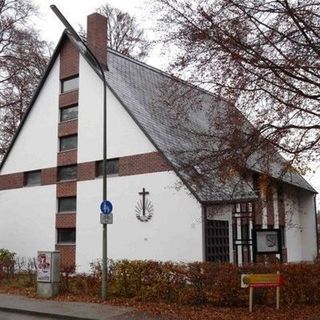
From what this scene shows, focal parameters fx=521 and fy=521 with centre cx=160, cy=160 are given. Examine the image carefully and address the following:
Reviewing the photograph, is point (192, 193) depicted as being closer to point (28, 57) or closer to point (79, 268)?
point (79, 268)

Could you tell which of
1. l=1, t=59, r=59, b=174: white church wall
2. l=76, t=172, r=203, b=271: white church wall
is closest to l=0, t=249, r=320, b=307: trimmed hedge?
l=76, t=172, r=203, b=271: white church wall

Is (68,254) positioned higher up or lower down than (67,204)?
lower down

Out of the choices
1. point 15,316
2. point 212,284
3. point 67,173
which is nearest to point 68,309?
point 15,316

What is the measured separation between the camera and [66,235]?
26.3m

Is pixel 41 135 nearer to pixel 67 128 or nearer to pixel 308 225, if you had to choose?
pixel 67 128

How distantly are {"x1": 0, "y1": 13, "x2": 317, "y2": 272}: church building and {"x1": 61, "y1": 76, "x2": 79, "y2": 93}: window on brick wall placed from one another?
5cm

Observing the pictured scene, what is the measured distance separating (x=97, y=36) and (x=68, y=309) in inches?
671

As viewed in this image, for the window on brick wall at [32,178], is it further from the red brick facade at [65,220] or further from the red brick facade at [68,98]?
the red brick facade at [68,98]

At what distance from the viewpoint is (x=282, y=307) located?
13633 millimetres

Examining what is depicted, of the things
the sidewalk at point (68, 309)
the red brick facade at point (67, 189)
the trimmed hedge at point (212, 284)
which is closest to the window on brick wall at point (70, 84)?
the red brick facade at point (67, 189)

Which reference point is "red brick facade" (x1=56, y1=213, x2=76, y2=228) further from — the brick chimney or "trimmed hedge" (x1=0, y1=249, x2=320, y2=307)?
"trimmed hedge" (x1=0, y1=249, x2=320, y2=307)

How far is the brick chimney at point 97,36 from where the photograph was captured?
1064 inches

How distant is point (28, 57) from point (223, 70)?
2285 cm

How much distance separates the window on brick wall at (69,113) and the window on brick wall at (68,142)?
3.29ft
